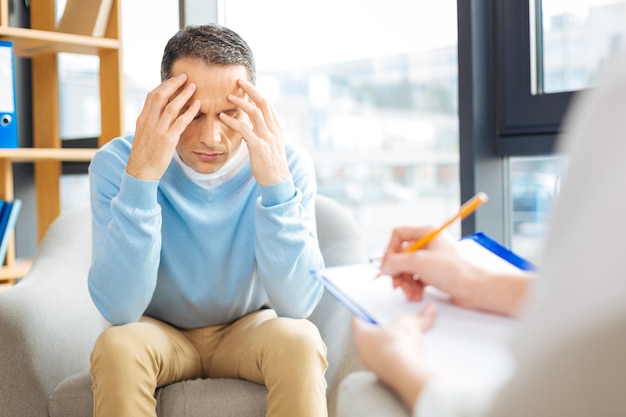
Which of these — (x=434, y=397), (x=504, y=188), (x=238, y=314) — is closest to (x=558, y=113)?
(x=504, y=188)

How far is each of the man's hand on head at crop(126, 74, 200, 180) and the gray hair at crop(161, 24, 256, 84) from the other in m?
0.06

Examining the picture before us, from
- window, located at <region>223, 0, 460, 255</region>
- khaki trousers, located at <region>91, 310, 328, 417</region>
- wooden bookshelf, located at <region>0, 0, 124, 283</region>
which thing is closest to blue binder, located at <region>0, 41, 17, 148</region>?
wooden bookshelf, located at <region>0, 0, 124, 283</region>

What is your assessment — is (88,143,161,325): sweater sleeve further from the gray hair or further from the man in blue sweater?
the gray hair

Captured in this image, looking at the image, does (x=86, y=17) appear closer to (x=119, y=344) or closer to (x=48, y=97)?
(x=48, y=97)

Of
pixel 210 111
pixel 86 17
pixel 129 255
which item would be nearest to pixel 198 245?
pixel 129 255

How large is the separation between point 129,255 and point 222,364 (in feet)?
1.02

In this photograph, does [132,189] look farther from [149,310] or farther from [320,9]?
[320,9]

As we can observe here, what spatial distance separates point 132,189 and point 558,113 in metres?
1.04

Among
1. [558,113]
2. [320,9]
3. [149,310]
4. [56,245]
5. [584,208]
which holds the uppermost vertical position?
[320,9]

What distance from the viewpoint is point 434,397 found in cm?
71

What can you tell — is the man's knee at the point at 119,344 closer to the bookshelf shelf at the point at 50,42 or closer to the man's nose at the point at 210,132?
the man's nose at the point at 210,132

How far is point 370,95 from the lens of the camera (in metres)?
2.62

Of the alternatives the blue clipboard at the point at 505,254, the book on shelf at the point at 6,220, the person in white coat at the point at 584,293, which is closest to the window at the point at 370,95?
the book on shelf at the point at 6,220

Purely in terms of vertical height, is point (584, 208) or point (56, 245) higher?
point (584, 208)
